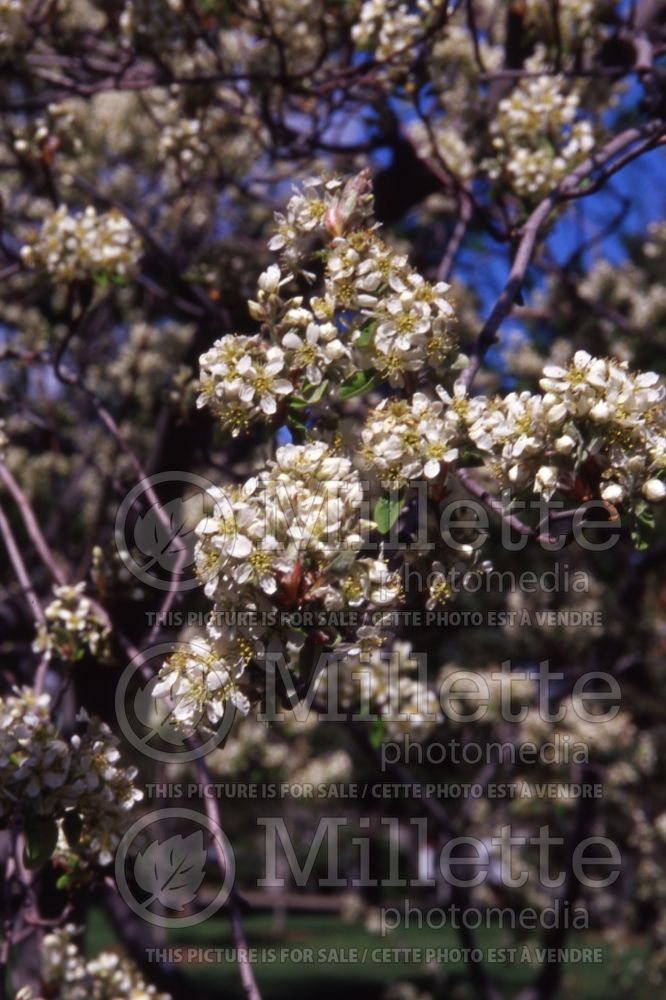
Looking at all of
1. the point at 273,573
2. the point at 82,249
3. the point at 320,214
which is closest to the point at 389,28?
the point at 82,249

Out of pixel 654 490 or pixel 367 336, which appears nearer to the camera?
pixel 654 490

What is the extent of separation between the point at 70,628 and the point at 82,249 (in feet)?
3.85

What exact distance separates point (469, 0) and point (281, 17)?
1.14 m

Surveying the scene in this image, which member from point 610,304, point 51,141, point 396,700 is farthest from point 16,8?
point 610,304

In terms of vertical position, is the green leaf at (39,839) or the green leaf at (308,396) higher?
the green leaf at (308,396)

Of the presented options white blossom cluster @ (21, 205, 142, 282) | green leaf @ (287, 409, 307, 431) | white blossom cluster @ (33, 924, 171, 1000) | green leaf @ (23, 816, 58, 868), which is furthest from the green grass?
green leaf @ (287, 409, 307, 431)

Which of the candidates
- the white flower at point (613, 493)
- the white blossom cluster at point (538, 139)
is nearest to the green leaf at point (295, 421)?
the white flower at point (613, 493)

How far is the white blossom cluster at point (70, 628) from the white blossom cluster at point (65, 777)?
43 centimetres

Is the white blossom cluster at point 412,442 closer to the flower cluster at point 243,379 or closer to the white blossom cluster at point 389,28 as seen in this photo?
the flower cluster at point 243,379

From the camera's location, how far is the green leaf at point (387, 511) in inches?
65.9

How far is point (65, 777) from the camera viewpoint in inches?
72.9

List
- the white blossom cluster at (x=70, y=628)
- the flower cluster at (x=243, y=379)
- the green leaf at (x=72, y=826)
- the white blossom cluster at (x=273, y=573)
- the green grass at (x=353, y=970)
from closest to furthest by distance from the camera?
1. the white blossom cluster at (x=273, y=573)
2. the flower cluster at (x=243, y=379)
3. the green leaf at (x=72, y=826)
4. the white blossom cluster at (x=70, y=628)
5. the green grass at (x=353, y=970)

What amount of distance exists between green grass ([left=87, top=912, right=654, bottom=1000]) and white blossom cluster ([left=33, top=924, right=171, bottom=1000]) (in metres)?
4.29

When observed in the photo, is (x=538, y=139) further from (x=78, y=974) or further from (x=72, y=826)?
(x=78, y=974)
